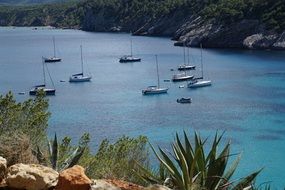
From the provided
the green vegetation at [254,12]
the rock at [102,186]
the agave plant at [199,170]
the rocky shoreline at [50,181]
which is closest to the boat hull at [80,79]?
the green vegetation at [254,12]

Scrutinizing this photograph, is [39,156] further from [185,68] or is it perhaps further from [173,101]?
[185,68]

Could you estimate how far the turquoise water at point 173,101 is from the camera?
44.3 metres

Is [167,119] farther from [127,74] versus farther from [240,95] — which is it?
[127,74]

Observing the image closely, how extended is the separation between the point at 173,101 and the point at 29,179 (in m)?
56.1

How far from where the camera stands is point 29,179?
7.52 metres

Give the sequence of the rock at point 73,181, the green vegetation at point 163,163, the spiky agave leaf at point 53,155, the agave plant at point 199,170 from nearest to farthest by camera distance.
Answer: the rock at point 73,181, the agave plant at point 199,170, the green vegetation at point 163,163, the spiky agave leaf at point 53,155

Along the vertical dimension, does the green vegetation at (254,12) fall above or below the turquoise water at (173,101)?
above

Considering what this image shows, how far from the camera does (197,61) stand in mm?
101812

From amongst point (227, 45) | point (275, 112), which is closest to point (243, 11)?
point (227, 45)

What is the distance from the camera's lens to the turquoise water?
4428cm

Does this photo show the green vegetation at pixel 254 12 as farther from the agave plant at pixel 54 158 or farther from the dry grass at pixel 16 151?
the dry grass at pixel 16 151

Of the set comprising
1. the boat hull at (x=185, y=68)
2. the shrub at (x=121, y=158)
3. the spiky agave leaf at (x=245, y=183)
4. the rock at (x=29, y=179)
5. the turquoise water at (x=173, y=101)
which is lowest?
the turquoise water at (x=173, y=101)

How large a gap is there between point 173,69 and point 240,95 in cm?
2802

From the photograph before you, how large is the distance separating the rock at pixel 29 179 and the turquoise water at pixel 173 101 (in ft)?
84.6
